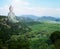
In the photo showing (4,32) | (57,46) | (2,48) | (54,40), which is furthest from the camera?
(4,32)

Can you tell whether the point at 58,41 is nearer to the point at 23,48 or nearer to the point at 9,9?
the point at 23,48

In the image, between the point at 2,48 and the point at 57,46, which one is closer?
the point at 2,48

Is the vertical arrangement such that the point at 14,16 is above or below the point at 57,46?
above

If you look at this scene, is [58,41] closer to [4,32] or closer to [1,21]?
[4,32]

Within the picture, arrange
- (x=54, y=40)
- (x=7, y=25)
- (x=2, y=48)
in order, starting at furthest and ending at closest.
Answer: (x=7, y=25) → (x=54, y=40) → (x=2, y=48)

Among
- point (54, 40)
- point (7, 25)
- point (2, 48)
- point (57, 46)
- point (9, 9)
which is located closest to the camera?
point (2, 48)

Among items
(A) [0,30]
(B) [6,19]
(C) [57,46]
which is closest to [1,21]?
(B) [6,19]

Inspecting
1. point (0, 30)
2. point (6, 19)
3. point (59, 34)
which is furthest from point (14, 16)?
point (59, 34)

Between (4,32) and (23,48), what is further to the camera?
(4,32)

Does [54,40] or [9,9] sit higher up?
[9,9]
